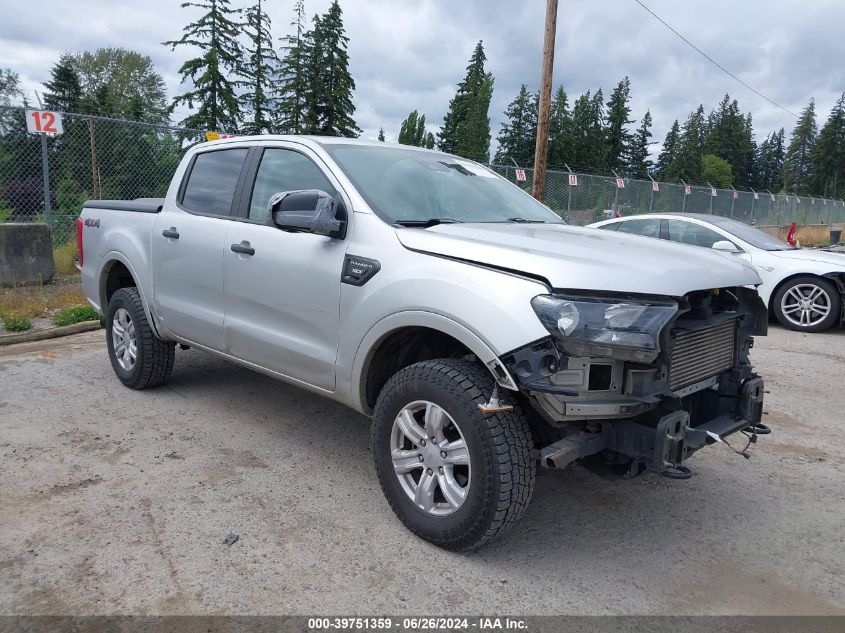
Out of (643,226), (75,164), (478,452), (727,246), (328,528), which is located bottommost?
(328,528)

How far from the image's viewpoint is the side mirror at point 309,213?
3.33 m

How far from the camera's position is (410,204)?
3625 millimetres

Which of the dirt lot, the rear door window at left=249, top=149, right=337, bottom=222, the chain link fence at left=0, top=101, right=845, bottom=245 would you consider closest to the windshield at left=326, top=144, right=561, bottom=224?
the rear door window at left=249, top=149, right=337, bottom=222

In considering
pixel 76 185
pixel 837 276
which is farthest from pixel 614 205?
pixel 76 185

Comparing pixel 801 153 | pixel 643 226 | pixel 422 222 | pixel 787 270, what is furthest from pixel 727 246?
pixel 801 153

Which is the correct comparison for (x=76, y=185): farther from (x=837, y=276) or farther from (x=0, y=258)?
(x=837, y=276)

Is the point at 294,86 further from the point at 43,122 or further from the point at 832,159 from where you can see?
the point at 832,159

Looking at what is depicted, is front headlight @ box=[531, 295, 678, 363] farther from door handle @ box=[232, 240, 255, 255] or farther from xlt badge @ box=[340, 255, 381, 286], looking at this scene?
door handle @ box=[232, 240, 255, 255]

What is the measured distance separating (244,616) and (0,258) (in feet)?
25.8

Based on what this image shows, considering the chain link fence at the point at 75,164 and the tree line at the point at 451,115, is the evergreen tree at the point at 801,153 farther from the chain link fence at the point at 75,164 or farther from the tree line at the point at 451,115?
the chain link fence at the point at 75,164

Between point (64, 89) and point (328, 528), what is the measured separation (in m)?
57.4

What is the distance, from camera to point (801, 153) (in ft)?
369

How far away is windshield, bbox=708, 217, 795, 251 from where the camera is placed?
895 cm

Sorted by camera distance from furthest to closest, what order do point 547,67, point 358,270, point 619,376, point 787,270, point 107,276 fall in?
point 547,67 → point 787,270 → point 107,276 → point 358,270 → point 619,376
